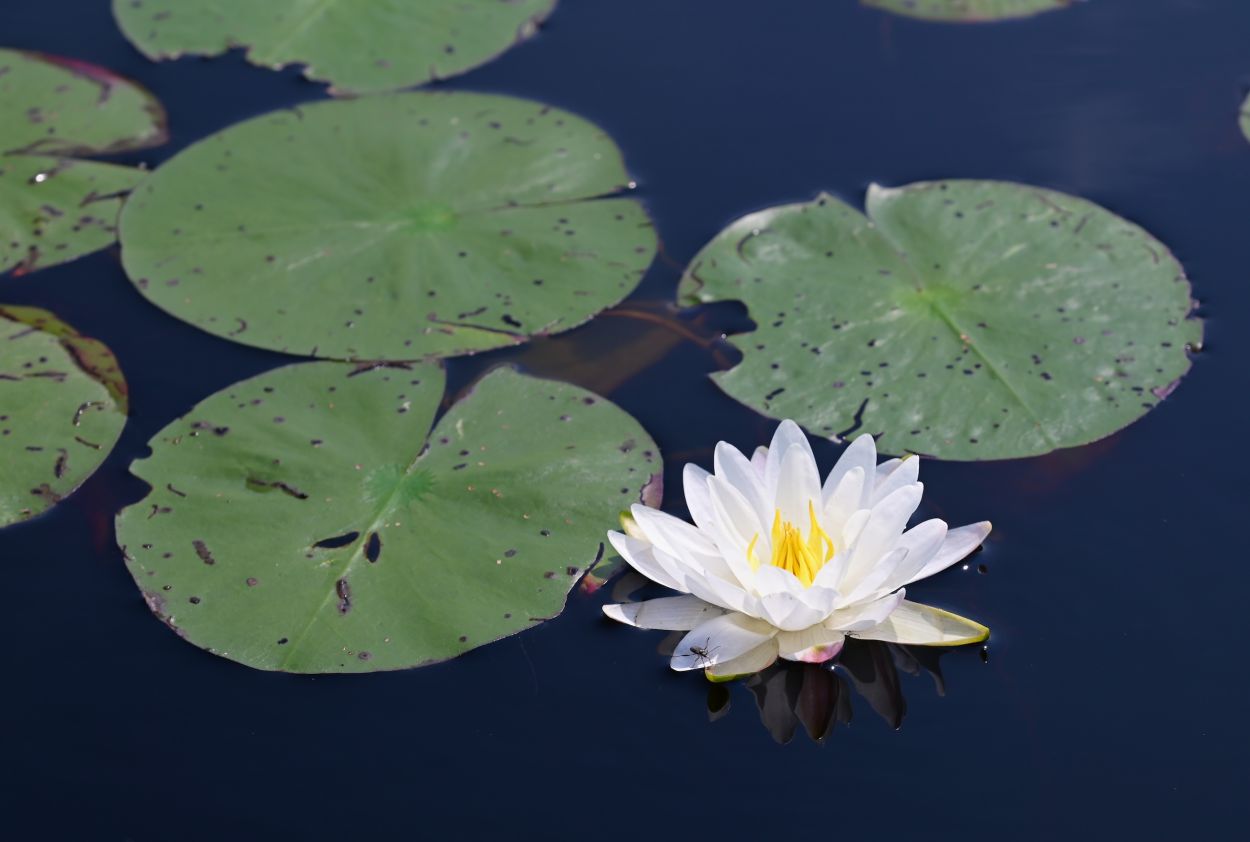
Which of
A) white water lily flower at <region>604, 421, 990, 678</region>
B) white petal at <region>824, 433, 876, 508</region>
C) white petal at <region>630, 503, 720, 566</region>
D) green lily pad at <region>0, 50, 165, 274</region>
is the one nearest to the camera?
white water lily flower at <region>604, 421, 990, 678</region>

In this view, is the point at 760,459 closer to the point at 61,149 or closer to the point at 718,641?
the point at 718,641

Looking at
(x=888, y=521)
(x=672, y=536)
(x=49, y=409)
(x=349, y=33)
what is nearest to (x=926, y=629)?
(x=888, y=521)

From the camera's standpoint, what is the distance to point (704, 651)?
291cm

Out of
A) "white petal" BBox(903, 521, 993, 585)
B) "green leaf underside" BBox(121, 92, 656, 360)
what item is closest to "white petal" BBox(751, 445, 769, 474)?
"white petal" BBox(903, 521, 993, 585)

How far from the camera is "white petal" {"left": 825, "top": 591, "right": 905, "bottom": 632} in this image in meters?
2.84

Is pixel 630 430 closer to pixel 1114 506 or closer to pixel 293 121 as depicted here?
pixel 1114 506

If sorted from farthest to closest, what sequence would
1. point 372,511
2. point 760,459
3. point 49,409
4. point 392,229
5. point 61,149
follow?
1. point 61,149
2. point 392,229
3. point 49,409
4. point 372,511
5. point 760,459

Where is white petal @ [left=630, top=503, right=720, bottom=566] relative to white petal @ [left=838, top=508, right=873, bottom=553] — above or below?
below

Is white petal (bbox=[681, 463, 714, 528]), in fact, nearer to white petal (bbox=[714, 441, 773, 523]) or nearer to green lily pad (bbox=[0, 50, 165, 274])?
white petal (bbox=[714, 441, 773, 523])

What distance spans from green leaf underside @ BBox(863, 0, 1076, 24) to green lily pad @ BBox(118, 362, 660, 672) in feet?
8.86

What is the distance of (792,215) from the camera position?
4.29 metres

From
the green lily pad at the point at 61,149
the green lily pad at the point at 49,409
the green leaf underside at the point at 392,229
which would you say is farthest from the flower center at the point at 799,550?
the green lily pad at the point at 61,149

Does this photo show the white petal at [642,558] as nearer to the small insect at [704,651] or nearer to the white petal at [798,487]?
the small insect at [704,651]

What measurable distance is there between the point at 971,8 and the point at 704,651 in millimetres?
3550
